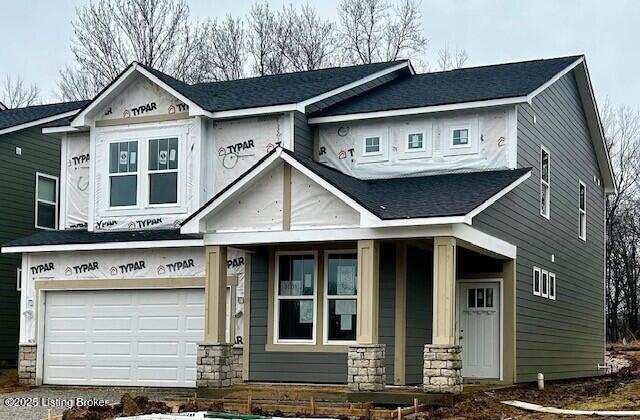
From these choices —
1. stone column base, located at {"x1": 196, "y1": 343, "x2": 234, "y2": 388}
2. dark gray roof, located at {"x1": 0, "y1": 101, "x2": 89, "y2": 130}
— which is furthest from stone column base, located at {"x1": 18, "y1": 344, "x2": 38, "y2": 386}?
dark gray roof, located at {"x1": 0, "y1": 101, "x2": 89, "y2": 130}

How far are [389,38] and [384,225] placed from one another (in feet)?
84.7

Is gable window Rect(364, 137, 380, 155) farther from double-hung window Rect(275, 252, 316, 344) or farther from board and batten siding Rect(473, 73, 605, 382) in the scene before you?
board and batten siding Rect(473, 73, 605, 382)

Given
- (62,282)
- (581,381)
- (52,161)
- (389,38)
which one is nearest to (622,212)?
(389,38)

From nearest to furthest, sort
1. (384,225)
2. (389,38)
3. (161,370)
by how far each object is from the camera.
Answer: (384,225)
(161,370)
(389,38)

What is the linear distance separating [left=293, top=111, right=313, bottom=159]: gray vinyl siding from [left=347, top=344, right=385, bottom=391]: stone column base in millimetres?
5051

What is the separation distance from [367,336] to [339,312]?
8.71 feet

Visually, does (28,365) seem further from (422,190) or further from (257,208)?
(422,190)

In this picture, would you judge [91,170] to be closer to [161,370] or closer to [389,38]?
[161,370]

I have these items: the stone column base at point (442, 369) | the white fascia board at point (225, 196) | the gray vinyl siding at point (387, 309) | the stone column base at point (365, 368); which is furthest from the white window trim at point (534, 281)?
the white fascia board at point (225, 196)

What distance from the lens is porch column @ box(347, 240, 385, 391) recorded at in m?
15.4

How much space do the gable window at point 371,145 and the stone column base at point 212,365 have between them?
496cm

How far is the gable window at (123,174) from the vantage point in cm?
2028

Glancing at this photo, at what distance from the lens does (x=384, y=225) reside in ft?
50.2

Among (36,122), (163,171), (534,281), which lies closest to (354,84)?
(163,171)
